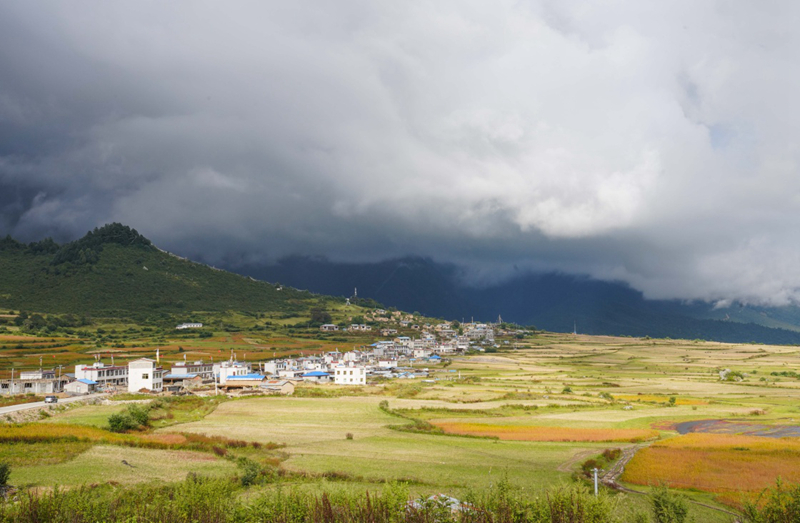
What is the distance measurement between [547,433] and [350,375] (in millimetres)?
57845

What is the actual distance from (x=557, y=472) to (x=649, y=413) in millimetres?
34542

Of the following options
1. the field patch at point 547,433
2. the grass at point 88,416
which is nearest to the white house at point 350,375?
the grass at point 88,416

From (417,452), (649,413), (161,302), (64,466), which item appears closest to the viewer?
(64,466)

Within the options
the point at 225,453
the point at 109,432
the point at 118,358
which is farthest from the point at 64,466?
the point at 118,358

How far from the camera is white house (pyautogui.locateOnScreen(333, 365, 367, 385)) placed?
99.2 metres

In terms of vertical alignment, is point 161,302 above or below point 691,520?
above

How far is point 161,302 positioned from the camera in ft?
590

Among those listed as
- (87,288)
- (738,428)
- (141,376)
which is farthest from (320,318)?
(738,428)

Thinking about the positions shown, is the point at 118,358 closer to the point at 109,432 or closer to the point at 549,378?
the point at 109,432

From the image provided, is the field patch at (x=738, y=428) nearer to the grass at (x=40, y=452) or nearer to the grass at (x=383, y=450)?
the grass at (x=383, y=450)

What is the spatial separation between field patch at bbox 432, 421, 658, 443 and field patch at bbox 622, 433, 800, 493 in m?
3.20

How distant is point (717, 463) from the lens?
35.4m

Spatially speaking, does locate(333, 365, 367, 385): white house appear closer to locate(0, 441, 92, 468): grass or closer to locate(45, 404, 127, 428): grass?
locate(45, 404, 127, 428): grass

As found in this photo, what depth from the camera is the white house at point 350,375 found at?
326 ft
